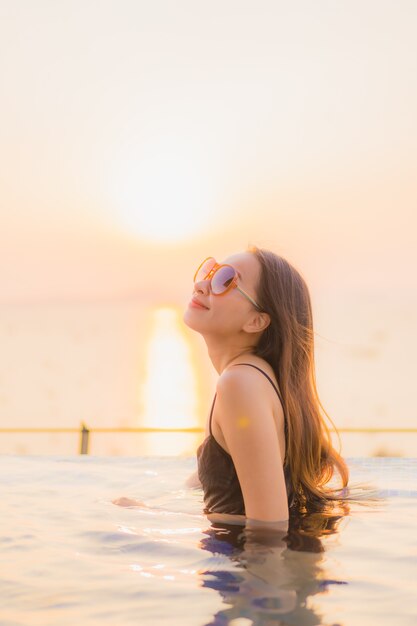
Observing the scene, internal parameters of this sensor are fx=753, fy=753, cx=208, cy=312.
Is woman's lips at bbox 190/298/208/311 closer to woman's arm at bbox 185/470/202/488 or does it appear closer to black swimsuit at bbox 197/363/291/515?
black swimsuit at bbox 197/363/291/515

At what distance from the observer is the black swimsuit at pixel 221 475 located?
131 inches

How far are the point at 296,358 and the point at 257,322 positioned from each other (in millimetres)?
254

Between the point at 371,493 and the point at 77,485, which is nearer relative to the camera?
the point at 371,493

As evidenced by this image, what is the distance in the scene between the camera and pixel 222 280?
3.57m

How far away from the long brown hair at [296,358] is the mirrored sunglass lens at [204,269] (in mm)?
200

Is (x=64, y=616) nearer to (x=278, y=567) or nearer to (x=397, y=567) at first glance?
(x=278, y=567)

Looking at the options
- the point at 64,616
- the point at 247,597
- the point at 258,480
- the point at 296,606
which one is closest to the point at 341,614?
the point at 296,606

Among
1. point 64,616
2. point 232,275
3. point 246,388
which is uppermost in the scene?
point 232,275

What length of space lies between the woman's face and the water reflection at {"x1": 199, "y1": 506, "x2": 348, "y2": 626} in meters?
0.90

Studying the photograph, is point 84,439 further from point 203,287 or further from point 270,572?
point 270,572

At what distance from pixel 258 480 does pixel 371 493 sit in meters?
2.17

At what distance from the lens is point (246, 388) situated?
3.08 meters

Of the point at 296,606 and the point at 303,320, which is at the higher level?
the point at 303,320

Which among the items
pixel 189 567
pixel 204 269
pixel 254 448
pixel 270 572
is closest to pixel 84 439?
pixel 204 269
